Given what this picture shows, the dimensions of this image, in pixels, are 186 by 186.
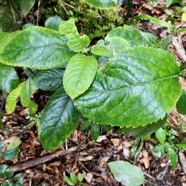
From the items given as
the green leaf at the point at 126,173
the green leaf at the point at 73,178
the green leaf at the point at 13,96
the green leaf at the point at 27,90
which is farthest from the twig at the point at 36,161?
the green leaf at the point at 27,90

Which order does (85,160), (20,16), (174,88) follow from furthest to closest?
(85,160), (20,16), (174,88)

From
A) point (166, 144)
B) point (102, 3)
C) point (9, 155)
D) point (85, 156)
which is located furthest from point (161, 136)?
point (102, 3)

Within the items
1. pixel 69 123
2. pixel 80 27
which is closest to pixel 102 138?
pixel 80 27

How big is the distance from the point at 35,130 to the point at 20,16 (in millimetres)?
694

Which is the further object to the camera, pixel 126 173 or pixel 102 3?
pixel 126 173

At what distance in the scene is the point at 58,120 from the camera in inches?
39.7

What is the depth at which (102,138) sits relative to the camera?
1855 mm

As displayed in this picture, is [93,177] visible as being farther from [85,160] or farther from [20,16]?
[20,16]

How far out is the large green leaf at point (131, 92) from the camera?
2.63 ft

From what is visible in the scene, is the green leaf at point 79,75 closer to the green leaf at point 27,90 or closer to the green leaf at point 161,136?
the green leaf at point 27,90

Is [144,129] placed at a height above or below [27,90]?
below

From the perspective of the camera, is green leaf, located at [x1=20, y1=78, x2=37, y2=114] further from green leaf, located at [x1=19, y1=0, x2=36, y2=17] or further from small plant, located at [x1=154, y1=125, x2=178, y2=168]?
small plant, located at [x1=154, y1=125, x2=178, y2=168]

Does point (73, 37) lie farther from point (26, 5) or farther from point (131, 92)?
point (26, 5)

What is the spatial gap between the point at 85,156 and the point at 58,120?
2.82 ft
